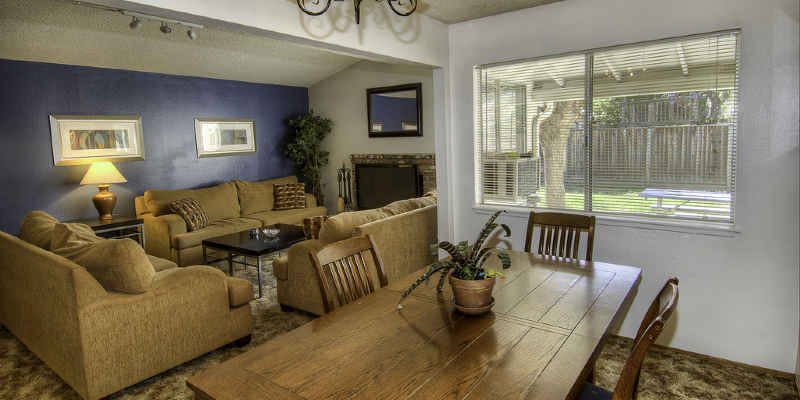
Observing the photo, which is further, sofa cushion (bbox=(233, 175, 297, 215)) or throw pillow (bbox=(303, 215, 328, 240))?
sofa cushion (bbox=(233, 175, 297, 215))

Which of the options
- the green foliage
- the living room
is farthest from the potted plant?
the green foliage

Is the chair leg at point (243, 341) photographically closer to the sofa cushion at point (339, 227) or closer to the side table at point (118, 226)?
the sofa cushion at point (339, 227)

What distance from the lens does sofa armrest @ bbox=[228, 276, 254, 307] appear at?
10.0 feet

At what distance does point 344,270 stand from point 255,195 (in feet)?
15.5

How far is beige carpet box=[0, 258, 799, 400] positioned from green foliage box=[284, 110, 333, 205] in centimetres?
428

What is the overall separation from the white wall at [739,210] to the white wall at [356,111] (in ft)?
10.1

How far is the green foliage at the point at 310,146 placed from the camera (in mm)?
7055

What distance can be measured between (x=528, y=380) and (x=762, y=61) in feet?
7.73

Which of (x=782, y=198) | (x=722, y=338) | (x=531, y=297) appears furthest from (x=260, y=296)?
(x=782, y=198)

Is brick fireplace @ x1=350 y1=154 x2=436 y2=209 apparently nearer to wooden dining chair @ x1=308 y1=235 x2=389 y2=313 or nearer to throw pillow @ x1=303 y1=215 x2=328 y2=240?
throw pillow @ x1=303 y1=215 x2=328 y2=240

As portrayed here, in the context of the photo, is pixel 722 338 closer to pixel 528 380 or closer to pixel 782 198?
pixel 782 198

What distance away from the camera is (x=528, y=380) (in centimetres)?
130

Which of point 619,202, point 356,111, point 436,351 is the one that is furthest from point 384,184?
point 436,351

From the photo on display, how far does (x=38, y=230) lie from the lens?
123 inches
